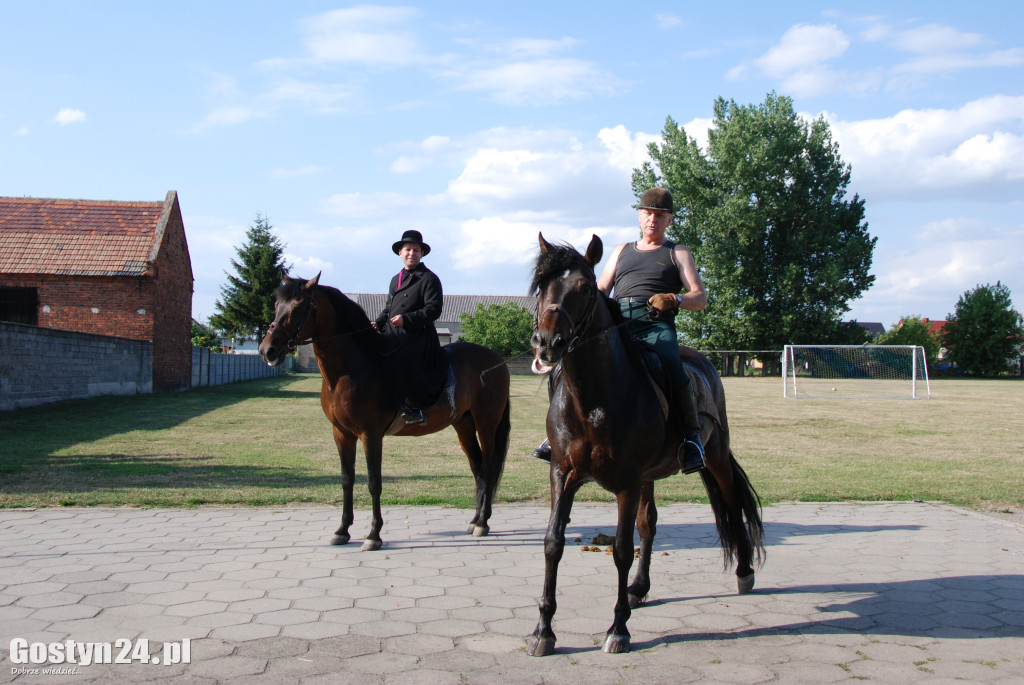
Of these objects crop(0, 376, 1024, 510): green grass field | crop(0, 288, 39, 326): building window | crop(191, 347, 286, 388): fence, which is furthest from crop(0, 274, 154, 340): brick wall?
crop(0, 376, 1024, 510): green grass field

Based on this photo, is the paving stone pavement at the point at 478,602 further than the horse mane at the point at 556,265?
No

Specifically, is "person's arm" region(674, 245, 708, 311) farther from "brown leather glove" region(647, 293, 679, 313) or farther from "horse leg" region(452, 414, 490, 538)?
"horse leg" region(452, 414, 490, 538)

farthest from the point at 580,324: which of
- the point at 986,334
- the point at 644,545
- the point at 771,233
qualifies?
the point at 986,334

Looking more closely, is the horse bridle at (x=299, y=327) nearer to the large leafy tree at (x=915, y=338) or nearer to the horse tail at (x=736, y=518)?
the horse tail at (x=736, y=518)

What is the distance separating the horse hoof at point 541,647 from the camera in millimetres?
4242

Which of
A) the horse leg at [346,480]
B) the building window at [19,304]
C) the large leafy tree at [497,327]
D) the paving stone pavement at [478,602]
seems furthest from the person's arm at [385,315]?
the large leafy tree at [497,327]

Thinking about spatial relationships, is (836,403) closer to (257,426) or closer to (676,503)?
(257,426)

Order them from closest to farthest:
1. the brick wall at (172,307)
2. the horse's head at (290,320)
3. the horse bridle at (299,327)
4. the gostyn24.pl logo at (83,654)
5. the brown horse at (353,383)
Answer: the gostyn24.pl logo at (83,654) → the horse's head at (290,320) → the horse bridle at (299,327) → the brown horse at (353,383) → the brick wall at (172,307)

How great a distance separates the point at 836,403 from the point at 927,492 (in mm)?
22291

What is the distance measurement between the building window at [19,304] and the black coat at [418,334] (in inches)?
1065

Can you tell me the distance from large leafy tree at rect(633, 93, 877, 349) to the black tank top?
166 ft

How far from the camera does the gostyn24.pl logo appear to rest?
153 inches

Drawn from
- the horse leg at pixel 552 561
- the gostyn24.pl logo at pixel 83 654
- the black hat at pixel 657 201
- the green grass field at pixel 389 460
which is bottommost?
the green grass field at pixel 389 460

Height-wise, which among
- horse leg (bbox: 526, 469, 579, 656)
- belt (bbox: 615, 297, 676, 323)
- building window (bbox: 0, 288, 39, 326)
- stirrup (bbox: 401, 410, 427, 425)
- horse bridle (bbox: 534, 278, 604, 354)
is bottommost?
horse leg (bbox: 526, 469, 579, 656)
